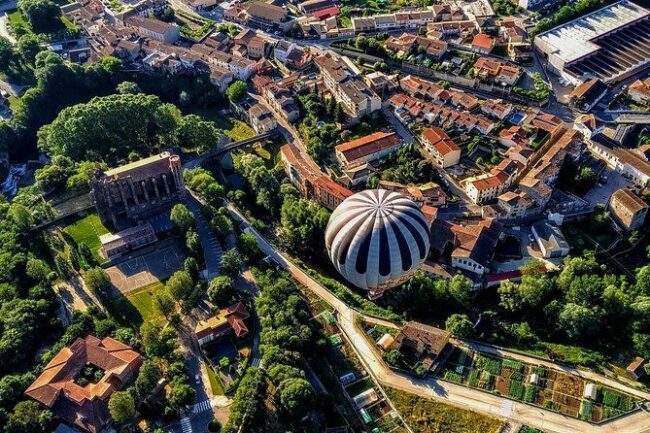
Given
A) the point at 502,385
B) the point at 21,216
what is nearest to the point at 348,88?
the point at 21,216

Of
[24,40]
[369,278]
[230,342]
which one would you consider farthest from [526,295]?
[24,40]

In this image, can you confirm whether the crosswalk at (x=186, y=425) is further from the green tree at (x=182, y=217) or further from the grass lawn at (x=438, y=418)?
the green tree at (x=182, y=217)

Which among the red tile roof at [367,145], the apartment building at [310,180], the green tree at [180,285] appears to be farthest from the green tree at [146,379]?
the red tile roof at [367,145]

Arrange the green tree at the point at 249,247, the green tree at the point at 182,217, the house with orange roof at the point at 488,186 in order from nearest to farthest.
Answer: the green tree at the point at 249,247, the green tree at the point at 182,217, the house with orange roof at the point at 488,186

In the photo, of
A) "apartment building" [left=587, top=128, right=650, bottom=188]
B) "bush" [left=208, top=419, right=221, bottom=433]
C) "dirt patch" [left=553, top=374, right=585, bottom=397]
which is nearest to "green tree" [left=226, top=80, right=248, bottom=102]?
"apartment building" [left=587, top=128, right=650, bottom=188]

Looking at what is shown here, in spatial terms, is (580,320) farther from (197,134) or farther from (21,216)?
(21,216)

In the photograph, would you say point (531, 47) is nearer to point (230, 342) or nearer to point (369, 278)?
point (369, 278)

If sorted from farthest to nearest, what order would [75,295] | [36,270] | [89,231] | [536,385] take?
1. [89,231]
2. [75,295]
3. [36,270]
4. [536,385]
